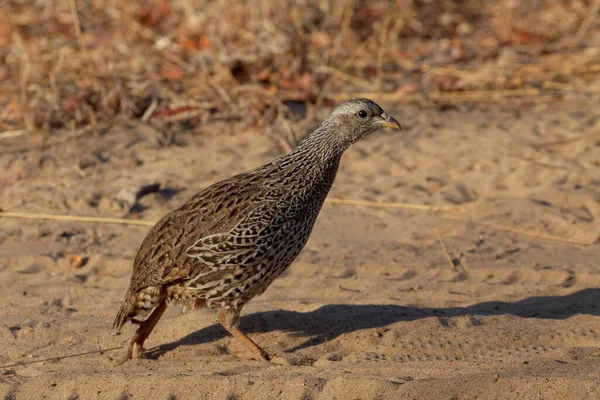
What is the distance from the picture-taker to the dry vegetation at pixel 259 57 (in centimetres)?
989

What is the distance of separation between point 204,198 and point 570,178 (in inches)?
176

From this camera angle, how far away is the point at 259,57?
10672mm

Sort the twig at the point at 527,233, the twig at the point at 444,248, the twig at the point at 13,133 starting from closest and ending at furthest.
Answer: the twig at the point at 444,248, the twig at the point at 527,233, the twig at the point at 13,133

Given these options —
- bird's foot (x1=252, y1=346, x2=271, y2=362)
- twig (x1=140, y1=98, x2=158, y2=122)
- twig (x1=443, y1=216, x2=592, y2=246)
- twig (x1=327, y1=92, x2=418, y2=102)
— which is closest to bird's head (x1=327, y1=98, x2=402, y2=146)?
bird's foot (x1=252, y1=346, x2=271, y2=362)

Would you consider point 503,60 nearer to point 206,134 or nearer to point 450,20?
point 450,20

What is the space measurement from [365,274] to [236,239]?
6.61 ft

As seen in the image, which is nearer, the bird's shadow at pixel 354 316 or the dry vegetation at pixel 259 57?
the bird's shadow at pixel 354 316

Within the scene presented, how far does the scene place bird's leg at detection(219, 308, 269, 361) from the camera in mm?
5504

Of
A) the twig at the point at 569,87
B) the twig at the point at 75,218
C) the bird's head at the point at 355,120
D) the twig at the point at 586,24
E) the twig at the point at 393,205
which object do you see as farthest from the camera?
the twig at the point at 586,24

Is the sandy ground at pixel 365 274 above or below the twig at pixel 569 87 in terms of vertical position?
below

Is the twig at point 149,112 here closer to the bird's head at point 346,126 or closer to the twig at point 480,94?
the twig at point 480,94

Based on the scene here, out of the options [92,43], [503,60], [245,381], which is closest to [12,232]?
[245,381]

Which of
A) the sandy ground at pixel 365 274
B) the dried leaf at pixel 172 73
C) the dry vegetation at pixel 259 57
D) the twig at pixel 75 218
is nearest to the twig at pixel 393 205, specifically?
the sandy ground at pixel 365 274

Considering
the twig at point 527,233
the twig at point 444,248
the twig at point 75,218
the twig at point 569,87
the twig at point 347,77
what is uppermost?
the twig at point 347,77
